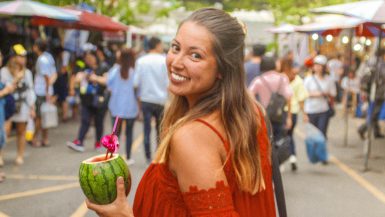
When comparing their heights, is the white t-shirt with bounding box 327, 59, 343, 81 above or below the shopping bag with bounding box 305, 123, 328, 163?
below

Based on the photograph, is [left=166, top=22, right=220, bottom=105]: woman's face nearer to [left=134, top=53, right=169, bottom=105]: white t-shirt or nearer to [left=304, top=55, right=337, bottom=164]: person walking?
[left=134, top=53, right=169, bottom=105]: white t-shirt

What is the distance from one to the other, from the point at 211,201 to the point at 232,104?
0.38m

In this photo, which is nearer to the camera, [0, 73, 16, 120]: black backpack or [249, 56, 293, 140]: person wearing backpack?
[249, 56, 293, 140]: person wearing backpack

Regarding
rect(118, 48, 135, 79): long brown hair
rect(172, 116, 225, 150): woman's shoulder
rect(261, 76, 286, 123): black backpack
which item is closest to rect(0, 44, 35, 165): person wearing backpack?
rect(118, 48, 135, 79): long brown hair

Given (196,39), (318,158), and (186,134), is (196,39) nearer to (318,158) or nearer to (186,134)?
(186,134)

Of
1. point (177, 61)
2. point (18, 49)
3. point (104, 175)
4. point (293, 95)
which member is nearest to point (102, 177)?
point (104, 175)

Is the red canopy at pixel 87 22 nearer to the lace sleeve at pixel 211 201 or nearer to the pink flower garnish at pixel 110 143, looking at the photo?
the pink flower garnish at pixel 110 143

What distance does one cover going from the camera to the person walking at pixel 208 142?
1832 mm

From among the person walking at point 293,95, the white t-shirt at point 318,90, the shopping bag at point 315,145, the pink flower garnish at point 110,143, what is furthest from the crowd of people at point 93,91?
the pink flower garnish at point 110,143

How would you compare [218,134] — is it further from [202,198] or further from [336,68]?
[336,68]

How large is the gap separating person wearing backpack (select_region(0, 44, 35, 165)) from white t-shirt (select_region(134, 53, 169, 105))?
5.73ft

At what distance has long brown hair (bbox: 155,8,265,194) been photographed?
193 cm

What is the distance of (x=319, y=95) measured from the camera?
9969mm

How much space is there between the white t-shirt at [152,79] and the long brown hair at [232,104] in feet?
22.5
